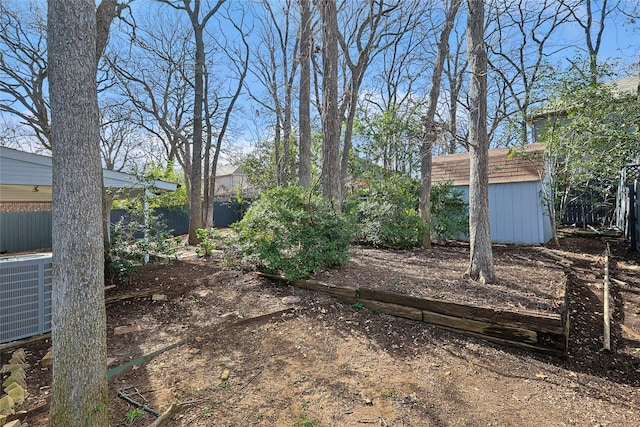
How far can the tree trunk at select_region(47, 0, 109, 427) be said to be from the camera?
1.65m

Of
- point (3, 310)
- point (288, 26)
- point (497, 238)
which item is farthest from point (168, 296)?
point (288, 26)

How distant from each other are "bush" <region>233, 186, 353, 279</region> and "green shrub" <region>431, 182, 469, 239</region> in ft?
14.0

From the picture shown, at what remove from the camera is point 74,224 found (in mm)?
1651

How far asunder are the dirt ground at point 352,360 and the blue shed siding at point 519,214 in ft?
11.1

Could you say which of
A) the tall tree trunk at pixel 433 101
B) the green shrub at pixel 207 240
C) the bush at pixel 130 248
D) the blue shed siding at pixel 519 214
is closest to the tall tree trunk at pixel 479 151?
the tall tree trunk at pixel 433 101

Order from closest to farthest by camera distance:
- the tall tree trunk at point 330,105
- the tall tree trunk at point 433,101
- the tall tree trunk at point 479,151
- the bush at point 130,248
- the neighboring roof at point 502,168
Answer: the tall tree trunk at point 479,151 < the bush at point 130,248 < the tall tree trunk at point 330,105 < the tall tree trunk at point 433,101 < the neighboring roof at point 502,168

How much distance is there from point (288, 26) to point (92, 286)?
13.5 m

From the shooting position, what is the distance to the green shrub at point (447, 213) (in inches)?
Result: 324

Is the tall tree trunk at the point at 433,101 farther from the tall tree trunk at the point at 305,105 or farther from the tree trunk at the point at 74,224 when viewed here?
→ the tree trunk at the point at 74,224

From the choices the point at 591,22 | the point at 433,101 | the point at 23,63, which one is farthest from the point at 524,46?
the point at 23,63

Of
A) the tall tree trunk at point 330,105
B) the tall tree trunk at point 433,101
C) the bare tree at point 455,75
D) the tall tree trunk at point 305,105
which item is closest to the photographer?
the tall tree trunk at point 330,105

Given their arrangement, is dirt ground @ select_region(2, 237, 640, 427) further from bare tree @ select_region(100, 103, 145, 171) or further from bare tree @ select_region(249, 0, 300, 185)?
bare tree @ select_region(100, 103, 145, 171)

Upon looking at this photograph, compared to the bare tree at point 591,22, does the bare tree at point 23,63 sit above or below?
below

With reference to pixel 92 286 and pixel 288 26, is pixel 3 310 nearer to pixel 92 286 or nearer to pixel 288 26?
pixel 92 286
